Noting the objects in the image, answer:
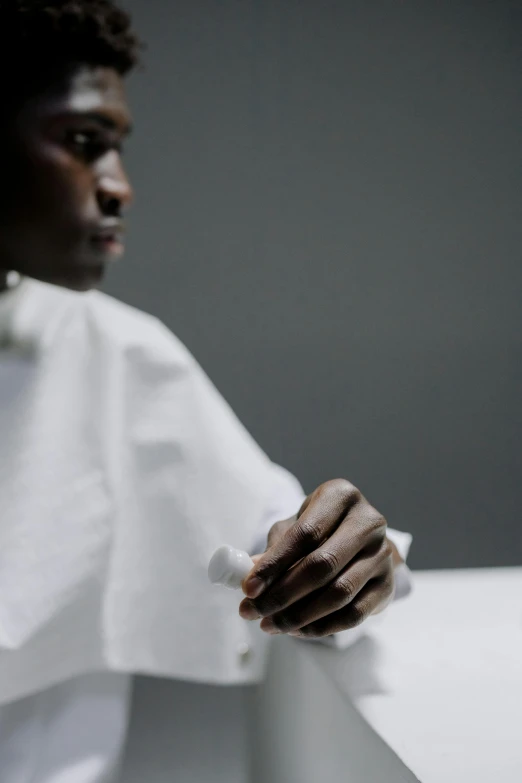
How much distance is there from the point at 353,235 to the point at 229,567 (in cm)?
86

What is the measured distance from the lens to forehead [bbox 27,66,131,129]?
70 cm

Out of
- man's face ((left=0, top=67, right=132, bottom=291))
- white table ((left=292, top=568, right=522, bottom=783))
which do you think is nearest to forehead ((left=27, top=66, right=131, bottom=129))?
man's face ((left=0, top=67, right=132, bottom=291))

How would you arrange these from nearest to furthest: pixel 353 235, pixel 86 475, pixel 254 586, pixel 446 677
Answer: pixel 254 586
pixel 446 677
pixel 86 475
pixel 353 235

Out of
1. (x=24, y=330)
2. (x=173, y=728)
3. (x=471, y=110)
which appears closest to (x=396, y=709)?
(x=173, y=728)

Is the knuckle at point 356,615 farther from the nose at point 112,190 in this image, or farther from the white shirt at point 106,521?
the nose at point 112,190

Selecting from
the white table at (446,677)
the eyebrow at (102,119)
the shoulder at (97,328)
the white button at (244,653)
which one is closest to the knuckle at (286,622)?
the white table at (446,677)

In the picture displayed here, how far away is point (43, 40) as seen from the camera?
0.71 metres

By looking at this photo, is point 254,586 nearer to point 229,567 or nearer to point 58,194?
point 229,567

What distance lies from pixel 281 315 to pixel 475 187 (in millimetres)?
396

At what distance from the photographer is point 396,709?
0.58 metres

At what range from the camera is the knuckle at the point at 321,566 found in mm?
Result: 493

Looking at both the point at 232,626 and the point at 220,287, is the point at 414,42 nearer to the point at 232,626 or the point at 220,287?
the point at 220,287

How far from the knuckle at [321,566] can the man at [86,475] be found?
5.5 inches

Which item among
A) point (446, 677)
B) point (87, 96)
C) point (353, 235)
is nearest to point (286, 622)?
point (446, 677)
